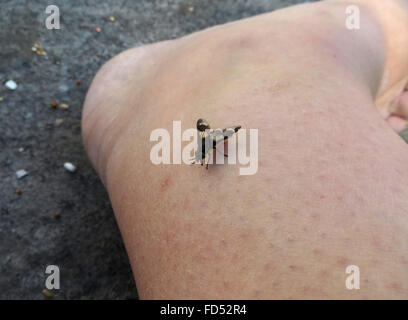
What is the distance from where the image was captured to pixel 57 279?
4.19 feet

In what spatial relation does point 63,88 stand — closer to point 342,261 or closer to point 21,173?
point 21,173

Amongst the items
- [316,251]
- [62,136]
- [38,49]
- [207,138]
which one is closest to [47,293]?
[62,136]

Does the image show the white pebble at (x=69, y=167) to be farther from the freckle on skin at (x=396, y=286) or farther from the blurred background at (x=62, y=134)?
the freckle on skin at (x=396, y=286)

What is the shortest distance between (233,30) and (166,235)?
2.17ft

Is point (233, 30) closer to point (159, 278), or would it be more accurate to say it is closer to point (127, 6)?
point (159, 278)

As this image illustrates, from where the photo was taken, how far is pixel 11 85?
1634 mm

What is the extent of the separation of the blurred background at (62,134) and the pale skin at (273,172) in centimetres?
37

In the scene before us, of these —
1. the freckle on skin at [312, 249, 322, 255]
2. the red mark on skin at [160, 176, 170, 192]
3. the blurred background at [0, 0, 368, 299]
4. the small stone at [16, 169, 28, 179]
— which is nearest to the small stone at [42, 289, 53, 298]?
the blurred background at [0, 0, 368, 299]

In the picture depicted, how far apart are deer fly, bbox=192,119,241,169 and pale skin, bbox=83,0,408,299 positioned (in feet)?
0.08

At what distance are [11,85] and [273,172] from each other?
1.40 m

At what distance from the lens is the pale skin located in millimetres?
602

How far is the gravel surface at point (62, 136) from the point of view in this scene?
1.30 m

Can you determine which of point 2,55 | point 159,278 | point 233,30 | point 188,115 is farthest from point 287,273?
point 2,55

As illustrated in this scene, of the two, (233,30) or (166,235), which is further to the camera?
(233,30)
